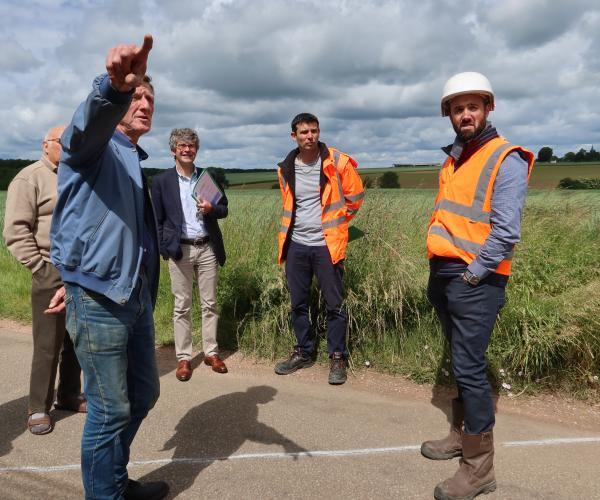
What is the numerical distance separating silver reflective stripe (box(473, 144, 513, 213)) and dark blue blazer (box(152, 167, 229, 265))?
258cm

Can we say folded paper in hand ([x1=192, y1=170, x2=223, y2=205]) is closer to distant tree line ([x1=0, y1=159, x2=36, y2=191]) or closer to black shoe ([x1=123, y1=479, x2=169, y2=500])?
black shoe ([x1=123, y1=479, x2=169, y2=500])

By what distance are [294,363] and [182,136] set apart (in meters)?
2.35

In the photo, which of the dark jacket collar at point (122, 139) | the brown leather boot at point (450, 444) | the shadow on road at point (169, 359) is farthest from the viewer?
the shadow on road at point (169, 359)

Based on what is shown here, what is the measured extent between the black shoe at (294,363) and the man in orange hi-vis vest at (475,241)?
2.03 m

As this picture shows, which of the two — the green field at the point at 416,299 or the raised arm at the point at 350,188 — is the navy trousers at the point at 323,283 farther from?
the raised arm at the point at 350,188

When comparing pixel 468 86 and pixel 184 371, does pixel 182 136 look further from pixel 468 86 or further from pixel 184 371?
pixel 468 86

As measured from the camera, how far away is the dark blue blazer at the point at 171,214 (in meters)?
4.55

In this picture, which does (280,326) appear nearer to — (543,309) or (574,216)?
(543,309)

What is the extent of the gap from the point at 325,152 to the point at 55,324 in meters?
2.60

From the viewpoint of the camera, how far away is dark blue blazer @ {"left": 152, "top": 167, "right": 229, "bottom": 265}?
455 cm

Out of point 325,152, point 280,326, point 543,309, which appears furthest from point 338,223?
point 543,309

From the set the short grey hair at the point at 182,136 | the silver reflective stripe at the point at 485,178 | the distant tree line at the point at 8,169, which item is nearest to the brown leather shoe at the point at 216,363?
the short grey hair at the point at 182,136

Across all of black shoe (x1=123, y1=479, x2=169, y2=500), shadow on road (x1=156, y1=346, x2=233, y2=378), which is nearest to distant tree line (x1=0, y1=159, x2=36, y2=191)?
shadow on road (x1=156, y1=346, x2=233, y2=378)

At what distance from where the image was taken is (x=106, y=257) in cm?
209
